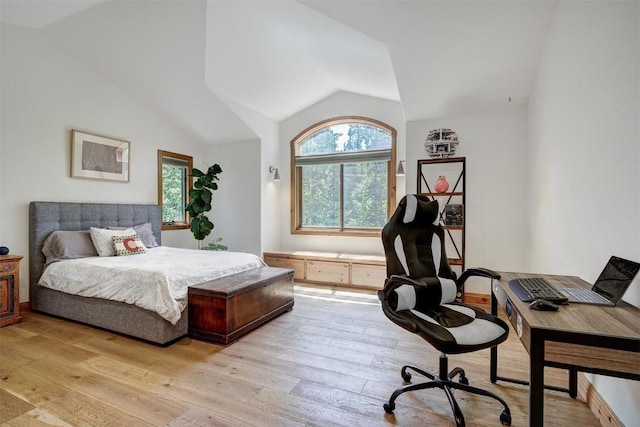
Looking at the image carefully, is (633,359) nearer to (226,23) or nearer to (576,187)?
(576,187)

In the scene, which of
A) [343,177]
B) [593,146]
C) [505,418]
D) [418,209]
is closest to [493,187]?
[593,146]

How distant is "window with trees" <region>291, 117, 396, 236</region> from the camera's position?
498cm

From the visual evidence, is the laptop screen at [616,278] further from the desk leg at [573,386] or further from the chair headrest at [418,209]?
the chair headrest at [418,209]

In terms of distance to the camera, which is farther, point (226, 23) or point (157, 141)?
point (157, 141)

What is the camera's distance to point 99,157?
162 inches

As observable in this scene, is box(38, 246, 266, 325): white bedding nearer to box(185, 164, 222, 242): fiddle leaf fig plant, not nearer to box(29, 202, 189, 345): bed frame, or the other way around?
box(29, 202, 189, 345): bed frame

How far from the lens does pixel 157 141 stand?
4895mm

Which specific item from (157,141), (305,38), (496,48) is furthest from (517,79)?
(157,141)

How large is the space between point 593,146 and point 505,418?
1.64 m

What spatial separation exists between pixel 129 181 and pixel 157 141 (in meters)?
0.79

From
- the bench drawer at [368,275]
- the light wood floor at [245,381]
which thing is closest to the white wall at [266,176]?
the bench drawer at [368,275]

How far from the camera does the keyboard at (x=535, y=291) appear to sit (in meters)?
1.40

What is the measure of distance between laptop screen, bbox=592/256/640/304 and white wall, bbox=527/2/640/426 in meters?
0.06

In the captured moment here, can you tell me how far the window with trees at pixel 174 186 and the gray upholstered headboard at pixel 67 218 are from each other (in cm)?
48
